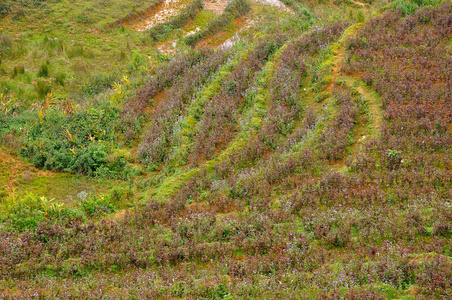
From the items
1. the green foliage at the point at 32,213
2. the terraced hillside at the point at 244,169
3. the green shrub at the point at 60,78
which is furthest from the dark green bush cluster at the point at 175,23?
the green foliage at the point at 32,213

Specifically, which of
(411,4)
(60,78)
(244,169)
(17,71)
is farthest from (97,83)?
(411,4)

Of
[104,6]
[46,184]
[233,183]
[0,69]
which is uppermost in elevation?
[104,6]

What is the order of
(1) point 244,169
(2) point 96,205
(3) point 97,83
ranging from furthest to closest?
(3) point 97,83 → (1) point 244,169 → (2) point 96,205

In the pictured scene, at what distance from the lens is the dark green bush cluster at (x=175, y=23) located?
2369 centimetres

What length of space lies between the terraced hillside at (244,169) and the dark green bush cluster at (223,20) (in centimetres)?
426

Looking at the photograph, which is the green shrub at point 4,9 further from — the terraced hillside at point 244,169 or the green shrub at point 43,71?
the green shrub at point 43,71

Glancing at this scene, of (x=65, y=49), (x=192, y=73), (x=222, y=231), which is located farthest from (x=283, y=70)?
(x=65, y=49)

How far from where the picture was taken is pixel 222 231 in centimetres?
802

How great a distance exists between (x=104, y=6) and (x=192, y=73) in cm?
1404

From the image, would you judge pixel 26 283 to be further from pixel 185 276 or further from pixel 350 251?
pixel 350 251

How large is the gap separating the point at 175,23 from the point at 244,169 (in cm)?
1747

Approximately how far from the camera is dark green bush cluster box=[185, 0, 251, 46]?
2297 cm

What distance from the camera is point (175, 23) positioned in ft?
81.5

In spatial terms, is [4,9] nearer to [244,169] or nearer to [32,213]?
[32,213]
